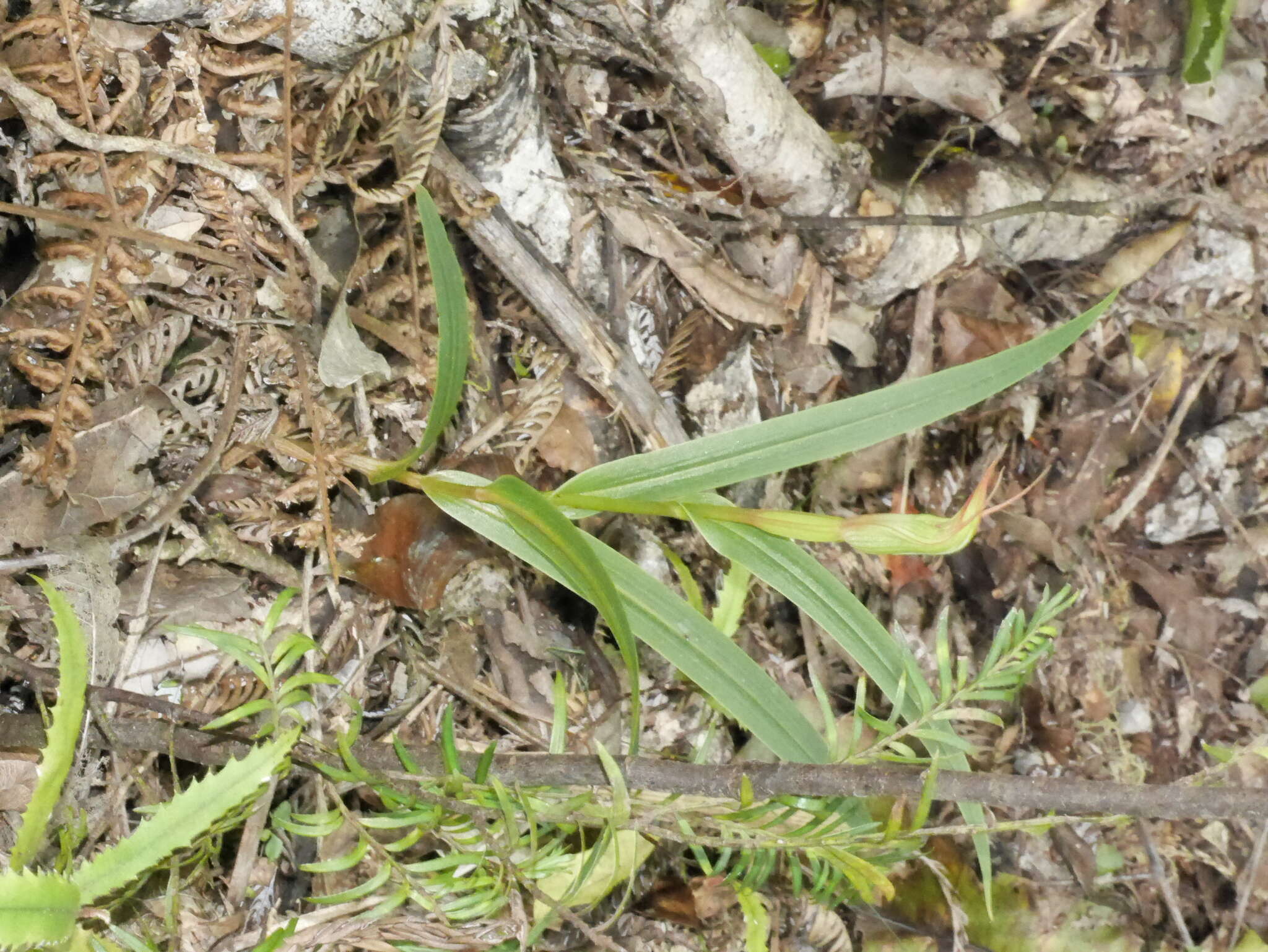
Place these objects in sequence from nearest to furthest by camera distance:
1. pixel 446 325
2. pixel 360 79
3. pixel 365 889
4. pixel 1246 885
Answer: pixel 365 889 → pixel 446 325 → pixel 360 79 → pixel 1246 885

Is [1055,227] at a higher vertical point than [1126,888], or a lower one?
higher

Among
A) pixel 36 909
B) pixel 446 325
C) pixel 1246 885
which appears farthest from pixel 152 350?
pixel 1246 885

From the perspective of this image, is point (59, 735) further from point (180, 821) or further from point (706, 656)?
point (706, 656)

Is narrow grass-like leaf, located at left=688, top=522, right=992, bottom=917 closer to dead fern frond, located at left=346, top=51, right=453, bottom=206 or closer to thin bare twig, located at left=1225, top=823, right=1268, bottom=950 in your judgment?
dead fern frond, located at left=346, top=51, right=453, bottom=206

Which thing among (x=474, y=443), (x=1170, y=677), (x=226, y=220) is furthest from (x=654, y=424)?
(x=1170, y=677)

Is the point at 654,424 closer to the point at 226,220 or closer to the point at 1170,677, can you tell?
the point at 226,220

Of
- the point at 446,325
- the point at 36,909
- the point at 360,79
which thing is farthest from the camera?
the point at 360,79

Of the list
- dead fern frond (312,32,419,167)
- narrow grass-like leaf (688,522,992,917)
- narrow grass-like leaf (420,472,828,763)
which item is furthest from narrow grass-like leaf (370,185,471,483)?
narrow grass-like leaf (688,522,992,917)
